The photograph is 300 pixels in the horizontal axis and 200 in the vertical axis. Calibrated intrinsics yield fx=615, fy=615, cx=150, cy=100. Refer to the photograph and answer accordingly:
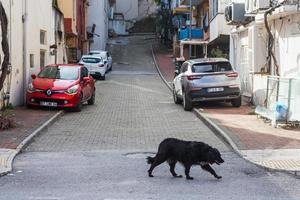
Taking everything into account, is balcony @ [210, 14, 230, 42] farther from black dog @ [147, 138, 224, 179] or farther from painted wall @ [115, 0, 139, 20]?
painted wall @ [115, 0, 139, 20]

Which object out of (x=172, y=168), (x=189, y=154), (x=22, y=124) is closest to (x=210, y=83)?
(x=22, y=124)

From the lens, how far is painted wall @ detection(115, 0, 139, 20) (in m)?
78.4

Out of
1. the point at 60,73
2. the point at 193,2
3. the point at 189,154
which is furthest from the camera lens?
the point at 193,2

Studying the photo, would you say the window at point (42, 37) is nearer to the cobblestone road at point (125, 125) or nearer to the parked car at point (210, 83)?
the cobblestone road at point (125, 125)

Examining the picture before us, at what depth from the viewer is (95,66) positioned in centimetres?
3850

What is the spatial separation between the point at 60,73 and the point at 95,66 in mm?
16667

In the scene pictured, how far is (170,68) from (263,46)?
2459cm

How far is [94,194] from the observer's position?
8617 millimetres

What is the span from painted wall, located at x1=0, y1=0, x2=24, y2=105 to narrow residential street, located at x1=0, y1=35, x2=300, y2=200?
2091 millimetres

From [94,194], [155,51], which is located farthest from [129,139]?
[155,51]

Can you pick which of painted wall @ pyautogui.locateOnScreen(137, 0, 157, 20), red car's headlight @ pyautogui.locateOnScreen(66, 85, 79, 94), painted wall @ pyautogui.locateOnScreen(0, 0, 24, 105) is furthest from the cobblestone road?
painted wall @ pyautogui.locateOnScreen(137, 0, 157, 20)

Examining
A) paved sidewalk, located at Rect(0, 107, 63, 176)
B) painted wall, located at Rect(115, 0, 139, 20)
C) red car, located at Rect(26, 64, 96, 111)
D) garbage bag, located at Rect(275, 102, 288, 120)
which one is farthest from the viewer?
painted wall, located at Rect(115, 0, 139, 20)

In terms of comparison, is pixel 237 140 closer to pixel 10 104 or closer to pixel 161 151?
pixel 161 151

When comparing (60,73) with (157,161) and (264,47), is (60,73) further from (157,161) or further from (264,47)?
(157,161)
